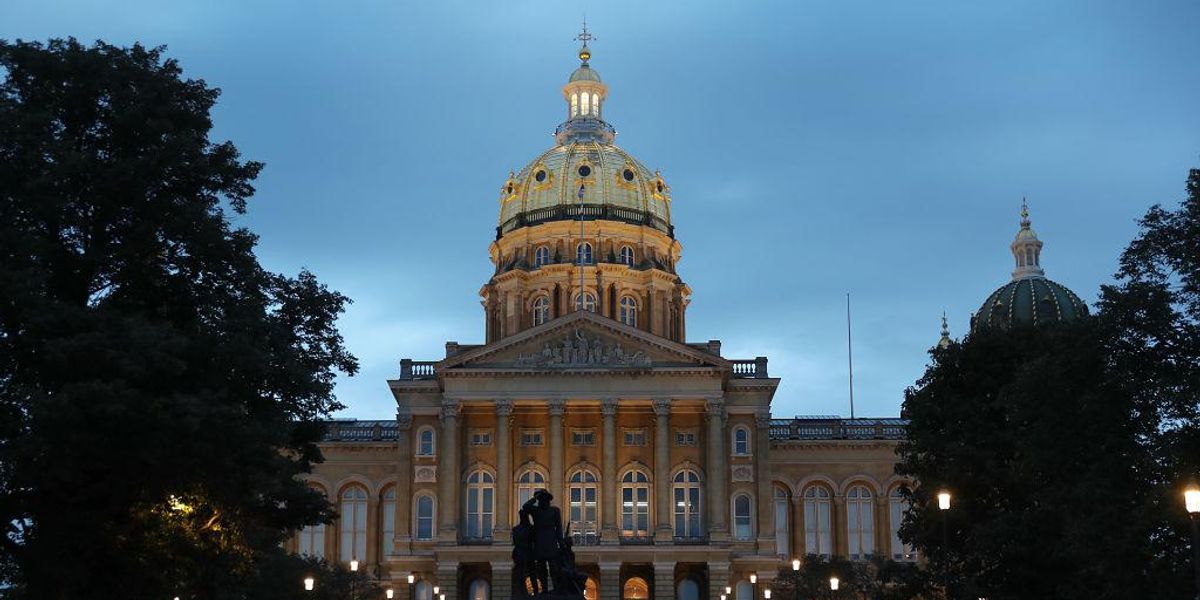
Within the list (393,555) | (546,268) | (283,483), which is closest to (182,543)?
(283,483)

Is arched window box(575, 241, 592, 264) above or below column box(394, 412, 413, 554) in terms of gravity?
above

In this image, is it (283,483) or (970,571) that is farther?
(970,571)

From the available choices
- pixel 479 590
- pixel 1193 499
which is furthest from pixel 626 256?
pixel 1193 499

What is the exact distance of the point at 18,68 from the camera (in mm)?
39375

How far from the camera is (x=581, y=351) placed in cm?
9319

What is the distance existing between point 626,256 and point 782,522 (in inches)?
853

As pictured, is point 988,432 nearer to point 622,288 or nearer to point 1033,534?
point 1033,534

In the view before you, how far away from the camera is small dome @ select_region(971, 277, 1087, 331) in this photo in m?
102

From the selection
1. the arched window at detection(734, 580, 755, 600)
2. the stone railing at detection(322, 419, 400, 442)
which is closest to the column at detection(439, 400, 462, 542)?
the stone railing at detection(322, 419, 400, 442)

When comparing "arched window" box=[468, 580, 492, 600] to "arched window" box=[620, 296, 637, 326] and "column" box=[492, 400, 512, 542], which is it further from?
"arched window" box=[620, 296, 637, 326]

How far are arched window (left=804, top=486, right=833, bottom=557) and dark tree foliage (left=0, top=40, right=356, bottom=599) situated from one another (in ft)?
207

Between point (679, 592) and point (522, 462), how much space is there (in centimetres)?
1145

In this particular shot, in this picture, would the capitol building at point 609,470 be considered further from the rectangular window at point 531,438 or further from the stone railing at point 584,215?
the stone railing at point 584,215

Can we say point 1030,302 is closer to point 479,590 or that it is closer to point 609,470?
point 609,470
